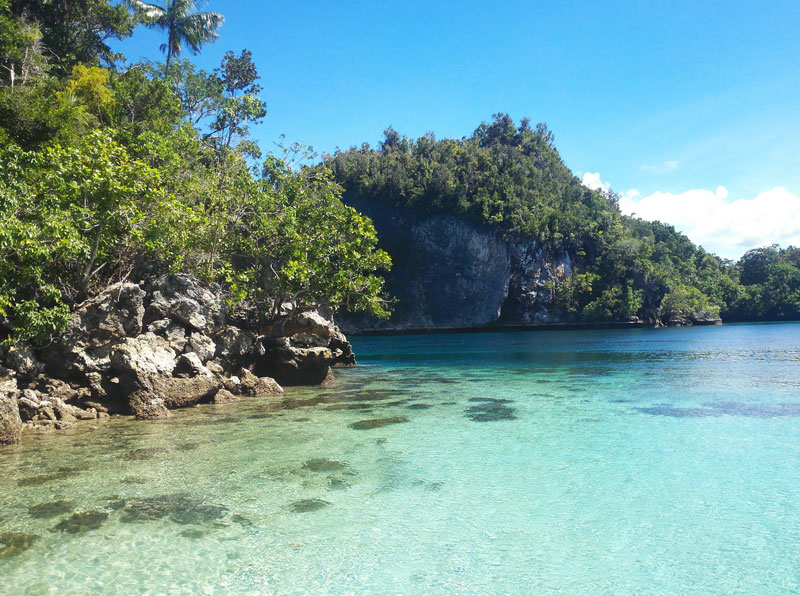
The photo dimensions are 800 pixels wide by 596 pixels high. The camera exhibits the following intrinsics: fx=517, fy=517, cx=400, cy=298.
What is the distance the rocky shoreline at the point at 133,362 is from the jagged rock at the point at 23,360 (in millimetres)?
16

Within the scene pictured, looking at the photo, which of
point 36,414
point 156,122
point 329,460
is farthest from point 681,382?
point 156,122

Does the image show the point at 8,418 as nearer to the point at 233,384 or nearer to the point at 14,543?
the point at 14,543

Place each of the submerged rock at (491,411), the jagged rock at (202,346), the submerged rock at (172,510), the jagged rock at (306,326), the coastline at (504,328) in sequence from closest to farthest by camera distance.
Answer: the submerged rock at (172,510) → the submerged rock at (491,411) → the jagged rock at (202,346) → the jagged rock at (306,326) → the coastline at (504,328)

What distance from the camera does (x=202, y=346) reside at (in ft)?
44.9

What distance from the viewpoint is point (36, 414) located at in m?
9.98

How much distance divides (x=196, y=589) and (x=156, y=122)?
18508mm

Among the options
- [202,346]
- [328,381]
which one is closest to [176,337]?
[202,346]

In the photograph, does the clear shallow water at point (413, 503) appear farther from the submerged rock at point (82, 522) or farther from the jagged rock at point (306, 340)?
the jagged rock at point (306, 340)

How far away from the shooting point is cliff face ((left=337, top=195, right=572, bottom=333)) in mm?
63803

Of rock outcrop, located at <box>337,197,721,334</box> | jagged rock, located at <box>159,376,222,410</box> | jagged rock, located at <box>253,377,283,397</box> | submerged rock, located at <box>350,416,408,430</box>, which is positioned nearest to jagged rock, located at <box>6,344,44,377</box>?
jagged rock, located at <box>159,376,222,410</box>

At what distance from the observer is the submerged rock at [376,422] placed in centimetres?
1033

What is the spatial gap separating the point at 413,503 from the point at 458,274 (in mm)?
59036

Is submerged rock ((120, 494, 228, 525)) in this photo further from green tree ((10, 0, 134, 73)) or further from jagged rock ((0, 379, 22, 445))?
green tree ((10, 0, 134, 73))

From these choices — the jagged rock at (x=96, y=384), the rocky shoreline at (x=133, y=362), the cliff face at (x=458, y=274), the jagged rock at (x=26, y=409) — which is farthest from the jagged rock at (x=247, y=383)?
the cliff face at (x=458, y=274)
